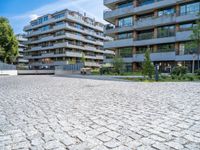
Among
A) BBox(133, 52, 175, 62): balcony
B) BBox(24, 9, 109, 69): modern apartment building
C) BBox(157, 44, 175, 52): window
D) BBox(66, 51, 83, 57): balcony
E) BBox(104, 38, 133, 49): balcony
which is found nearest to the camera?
BBox(133, 52, 175, 62): balcony

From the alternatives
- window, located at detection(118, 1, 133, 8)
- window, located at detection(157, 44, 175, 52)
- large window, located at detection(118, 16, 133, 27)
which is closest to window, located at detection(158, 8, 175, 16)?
window, located at detection(157, 44, 175, 52)

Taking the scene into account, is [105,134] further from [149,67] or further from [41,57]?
[41,57]

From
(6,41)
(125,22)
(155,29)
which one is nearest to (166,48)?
(155,29)

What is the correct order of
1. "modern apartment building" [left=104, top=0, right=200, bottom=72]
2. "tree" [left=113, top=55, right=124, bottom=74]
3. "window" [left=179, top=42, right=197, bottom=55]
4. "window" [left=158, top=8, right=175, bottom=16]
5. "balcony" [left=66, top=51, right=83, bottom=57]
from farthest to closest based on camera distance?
1. "balcony" [left=66, top=51, right=83, bottom=57]
2. "window" [left=158, top=8, right=175, bottom=16]
3. "modern apartment building" [left=104, top=0, right=200, bottom=72]
4. "tree" [left=113, top=55, right=124, bottom=74]
5. "window" [left=179, top=42, right=197, bottom=55]

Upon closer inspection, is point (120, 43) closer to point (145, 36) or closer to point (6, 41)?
point (145, 36)

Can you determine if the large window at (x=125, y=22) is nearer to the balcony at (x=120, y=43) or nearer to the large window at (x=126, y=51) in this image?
the balcony at (x=120, y=43)

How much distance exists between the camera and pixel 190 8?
30.3m

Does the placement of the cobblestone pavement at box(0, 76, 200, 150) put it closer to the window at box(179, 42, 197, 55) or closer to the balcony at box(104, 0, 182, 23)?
the window at box(179, 42, 197, 55)

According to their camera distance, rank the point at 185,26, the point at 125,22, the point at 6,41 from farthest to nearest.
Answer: the point at 6,41 → the point at 125,22 → the point at 185,26

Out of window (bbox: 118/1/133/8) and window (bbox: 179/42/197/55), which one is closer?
window (bbox: 179/42/197/55)

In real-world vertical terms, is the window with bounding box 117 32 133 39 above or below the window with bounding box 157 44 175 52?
above

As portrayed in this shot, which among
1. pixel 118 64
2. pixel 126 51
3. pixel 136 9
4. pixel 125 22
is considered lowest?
pixel 118 64

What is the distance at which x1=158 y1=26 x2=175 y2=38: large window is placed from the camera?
32400 mm

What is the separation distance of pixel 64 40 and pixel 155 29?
99.1 feet
